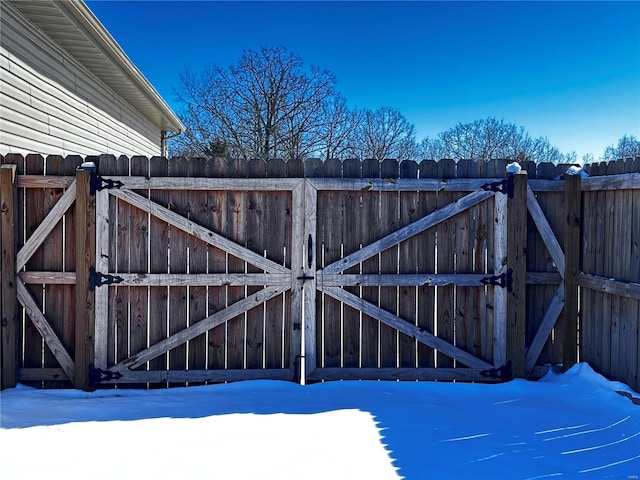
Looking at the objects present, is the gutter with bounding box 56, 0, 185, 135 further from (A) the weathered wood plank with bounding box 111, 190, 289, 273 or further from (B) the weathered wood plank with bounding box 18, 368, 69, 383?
(B) the weathered wood plank with bounding box 18, 368, 69, 383

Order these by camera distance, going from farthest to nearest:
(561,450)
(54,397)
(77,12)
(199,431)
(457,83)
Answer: (457,83) < (77,12) < (54,397) < (199,431) < (561,450)

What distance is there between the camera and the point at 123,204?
166 inches

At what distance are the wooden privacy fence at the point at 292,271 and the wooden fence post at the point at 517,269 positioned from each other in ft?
0.04

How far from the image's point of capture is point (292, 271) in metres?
4.28

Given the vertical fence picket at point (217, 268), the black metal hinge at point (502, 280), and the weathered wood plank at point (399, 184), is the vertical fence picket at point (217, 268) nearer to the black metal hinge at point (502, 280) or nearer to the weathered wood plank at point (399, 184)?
the weathered wood plank at point (399, 184)

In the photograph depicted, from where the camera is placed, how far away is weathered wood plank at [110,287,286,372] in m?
4.26

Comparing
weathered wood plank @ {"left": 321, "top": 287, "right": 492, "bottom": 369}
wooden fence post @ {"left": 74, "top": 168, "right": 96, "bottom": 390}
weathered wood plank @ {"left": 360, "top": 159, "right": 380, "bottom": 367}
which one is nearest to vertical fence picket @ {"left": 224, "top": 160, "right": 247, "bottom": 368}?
weathered wood plank @ {"left": 321, "top": 287, "right": 492, "bottom": 369}

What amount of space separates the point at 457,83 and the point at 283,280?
2742cm

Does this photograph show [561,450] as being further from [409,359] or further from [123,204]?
[123,204]

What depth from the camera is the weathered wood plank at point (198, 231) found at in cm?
418

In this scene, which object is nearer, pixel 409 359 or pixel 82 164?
pixel 82 164

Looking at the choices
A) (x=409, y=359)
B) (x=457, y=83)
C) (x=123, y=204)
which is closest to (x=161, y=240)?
(x=123, y=204)

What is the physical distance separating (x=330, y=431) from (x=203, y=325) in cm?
158

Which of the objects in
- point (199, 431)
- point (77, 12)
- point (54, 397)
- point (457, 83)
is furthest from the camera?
point (457, 83)
